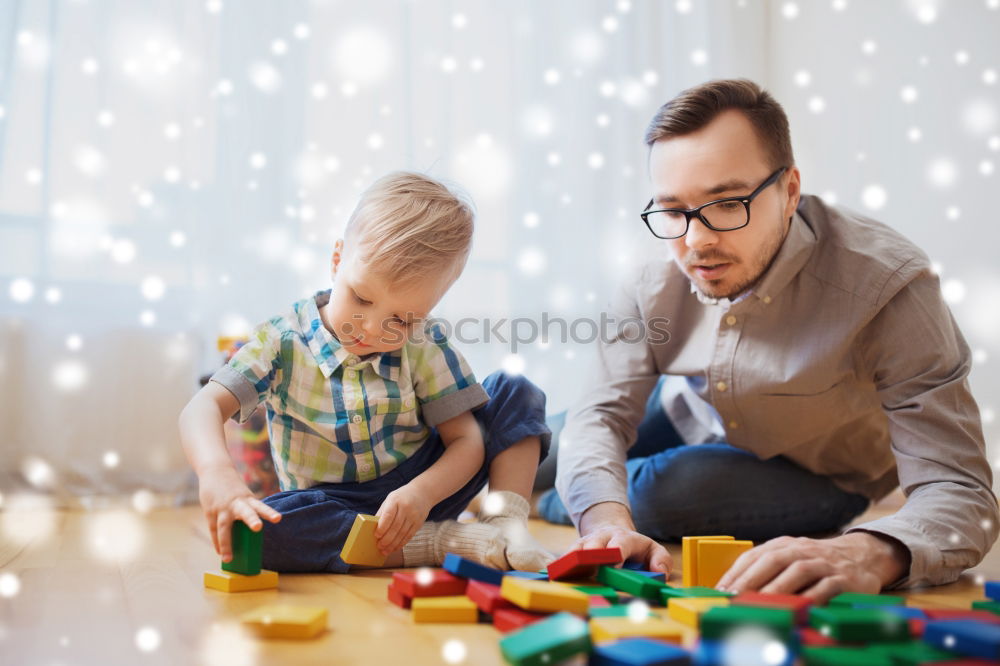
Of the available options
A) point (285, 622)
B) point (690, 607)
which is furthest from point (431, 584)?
point (690, 607)

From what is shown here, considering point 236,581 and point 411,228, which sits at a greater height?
point 411,228

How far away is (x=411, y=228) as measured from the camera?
45.0 inches

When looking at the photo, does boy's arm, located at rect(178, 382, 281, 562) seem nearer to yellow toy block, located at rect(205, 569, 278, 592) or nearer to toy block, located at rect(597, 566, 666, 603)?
yellow toy block, located at rect(205, 569, 278, 592)

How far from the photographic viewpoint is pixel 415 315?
115 cm

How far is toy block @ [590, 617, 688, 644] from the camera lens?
0.70 meters

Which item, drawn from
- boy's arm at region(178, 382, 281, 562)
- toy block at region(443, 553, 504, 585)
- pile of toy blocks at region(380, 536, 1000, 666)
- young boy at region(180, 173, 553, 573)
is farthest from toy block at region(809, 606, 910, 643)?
boy's arm at region(178, 382, 281, 562)

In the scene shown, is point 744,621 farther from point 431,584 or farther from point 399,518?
point 399,518

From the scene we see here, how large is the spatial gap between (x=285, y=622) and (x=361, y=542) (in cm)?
28

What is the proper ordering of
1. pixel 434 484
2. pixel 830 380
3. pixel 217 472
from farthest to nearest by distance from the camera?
1. pixel 830 380
2. pixel 434 484
3. pixel 217 472

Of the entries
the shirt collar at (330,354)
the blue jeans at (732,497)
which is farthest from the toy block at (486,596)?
the blue jeans at (732,497)

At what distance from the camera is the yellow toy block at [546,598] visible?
2.55 feet

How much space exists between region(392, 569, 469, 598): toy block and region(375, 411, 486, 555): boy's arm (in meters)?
0.17

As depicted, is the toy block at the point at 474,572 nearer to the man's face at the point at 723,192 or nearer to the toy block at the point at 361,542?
the toy block at the point at 361,542

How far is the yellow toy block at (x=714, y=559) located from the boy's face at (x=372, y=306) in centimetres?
49
